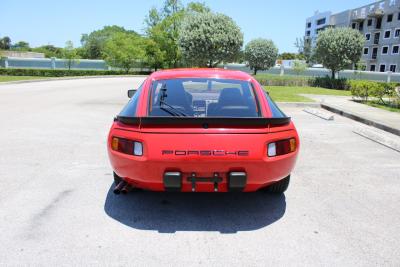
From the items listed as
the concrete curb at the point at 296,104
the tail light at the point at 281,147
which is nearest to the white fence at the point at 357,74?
the concrete curb at the point at 296,104

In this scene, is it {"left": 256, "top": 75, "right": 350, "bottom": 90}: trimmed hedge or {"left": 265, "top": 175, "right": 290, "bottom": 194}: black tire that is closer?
{"left": 265, "top": 175, "right": 290, "bottom": 194}: black tire

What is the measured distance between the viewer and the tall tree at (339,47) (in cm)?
2655

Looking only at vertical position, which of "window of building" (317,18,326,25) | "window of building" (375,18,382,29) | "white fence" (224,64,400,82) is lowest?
"white fence" (224,64,400,82)

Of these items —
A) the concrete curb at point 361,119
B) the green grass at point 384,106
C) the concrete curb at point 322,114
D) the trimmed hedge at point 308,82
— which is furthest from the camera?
the trimmed hedge at point 308,82

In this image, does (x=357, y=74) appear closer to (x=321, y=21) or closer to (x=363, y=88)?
(x=363, y=88)

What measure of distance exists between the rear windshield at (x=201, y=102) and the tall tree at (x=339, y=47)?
25335 mm

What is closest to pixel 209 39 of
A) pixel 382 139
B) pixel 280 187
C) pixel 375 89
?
pixel 375 89

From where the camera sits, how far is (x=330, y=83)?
2655 centimetres

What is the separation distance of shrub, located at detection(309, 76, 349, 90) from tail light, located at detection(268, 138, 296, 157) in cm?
2438

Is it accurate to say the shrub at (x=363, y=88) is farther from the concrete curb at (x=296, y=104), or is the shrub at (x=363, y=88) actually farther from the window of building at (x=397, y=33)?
the window of building at (x=397, y=33)

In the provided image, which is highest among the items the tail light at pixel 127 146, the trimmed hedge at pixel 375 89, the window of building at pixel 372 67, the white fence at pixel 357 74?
the window of building at pixel 372 67

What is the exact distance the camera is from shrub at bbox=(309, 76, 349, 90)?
2586 centimetres

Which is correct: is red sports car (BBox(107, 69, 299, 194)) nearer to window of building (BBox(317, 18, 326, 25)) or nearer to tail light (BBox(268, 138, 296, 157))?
tail light (BBox(268, 138, 296, 157))

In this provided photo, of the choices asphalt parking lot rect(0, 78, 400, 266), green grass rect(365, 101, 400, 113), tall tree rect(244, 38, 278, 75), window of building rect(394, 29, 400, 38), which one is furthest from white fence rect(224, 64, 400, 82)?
asphalt parking lot rect(0, 78, 400, 266)
